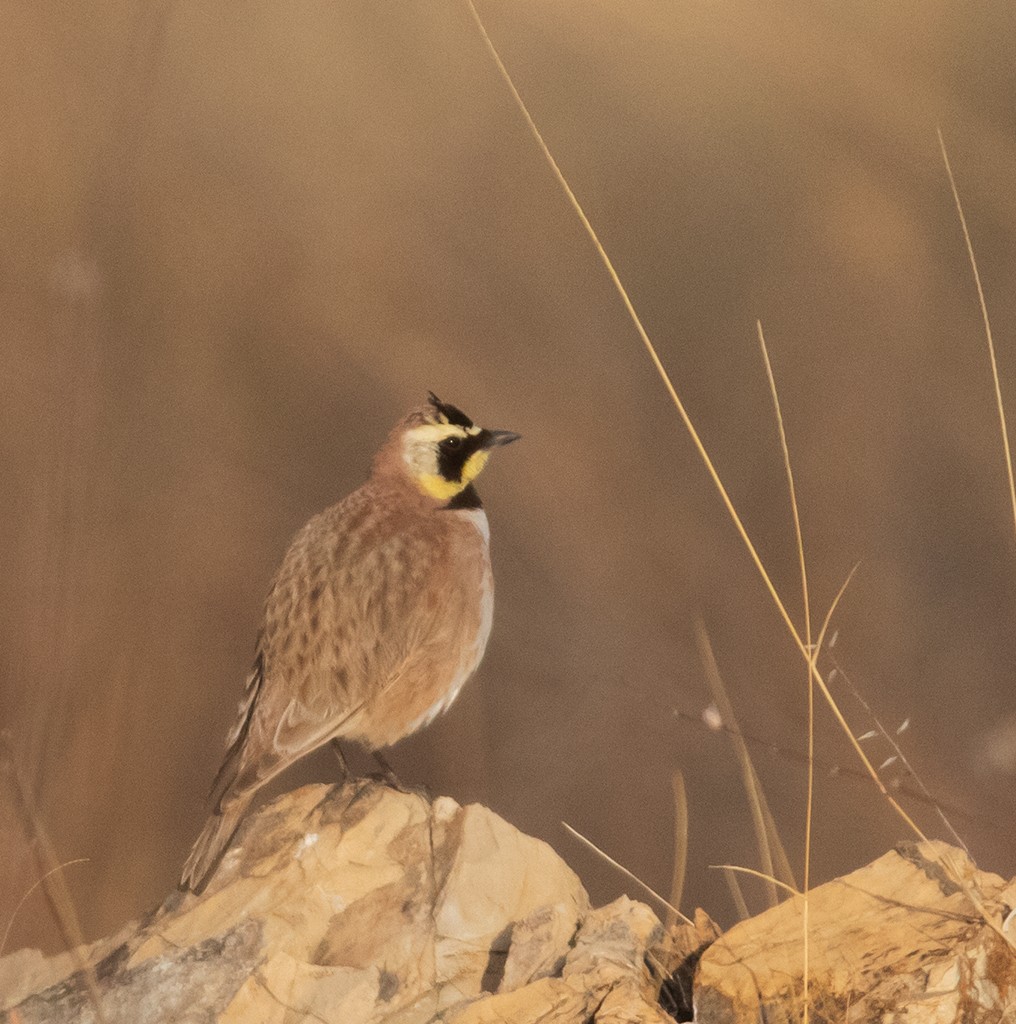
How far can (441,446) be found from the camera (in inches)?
144

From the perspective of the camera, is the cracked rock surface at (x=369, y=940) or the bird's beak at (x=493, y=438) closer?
the cracked rock surface at (x=369, y=940)

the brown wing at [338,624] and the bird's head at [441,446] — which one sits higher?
the bird's head at [441,446]

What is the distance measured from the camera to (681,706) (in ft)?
15.3

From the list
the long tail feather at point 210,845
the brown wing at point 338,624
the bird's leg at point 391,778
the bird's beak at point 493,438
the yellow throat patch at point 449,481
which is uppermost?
the bird's beak at point 493,438

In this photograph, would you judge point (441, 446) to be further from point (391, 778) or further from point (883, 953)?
point (883, 953)

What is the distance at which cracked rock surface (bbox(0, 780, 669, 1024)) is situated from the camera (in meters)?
2.81

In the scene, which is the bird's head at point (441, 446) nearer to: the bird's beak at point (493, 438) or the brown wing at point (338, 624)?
the bird's beak at point (493, 438)

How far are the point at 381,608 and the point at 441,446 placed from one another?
49 centimetres

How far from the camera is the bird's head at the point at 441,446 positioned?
3615mm

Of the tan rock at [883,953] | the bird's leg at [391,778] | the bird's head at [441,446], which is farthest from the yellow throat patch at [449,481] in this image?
the tan rock at [883,953]

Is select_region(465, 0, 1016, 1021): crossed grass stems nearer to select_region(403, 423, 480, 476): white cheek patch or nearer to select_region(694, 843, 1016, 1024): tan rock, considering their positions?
select_region(694, 843, 1016, 1024): tan rock

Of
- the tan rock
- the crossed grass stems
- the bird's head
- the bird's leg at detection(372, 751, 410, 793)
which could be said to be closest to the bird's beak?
the bird's head

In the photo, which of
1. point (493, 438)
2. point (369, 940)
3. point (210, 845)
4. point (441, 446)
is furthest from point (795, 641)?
point (210, 845)

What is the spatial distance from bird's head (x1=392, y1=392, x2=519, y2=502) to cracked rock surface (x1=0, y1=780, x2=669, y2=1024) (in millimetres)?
889
